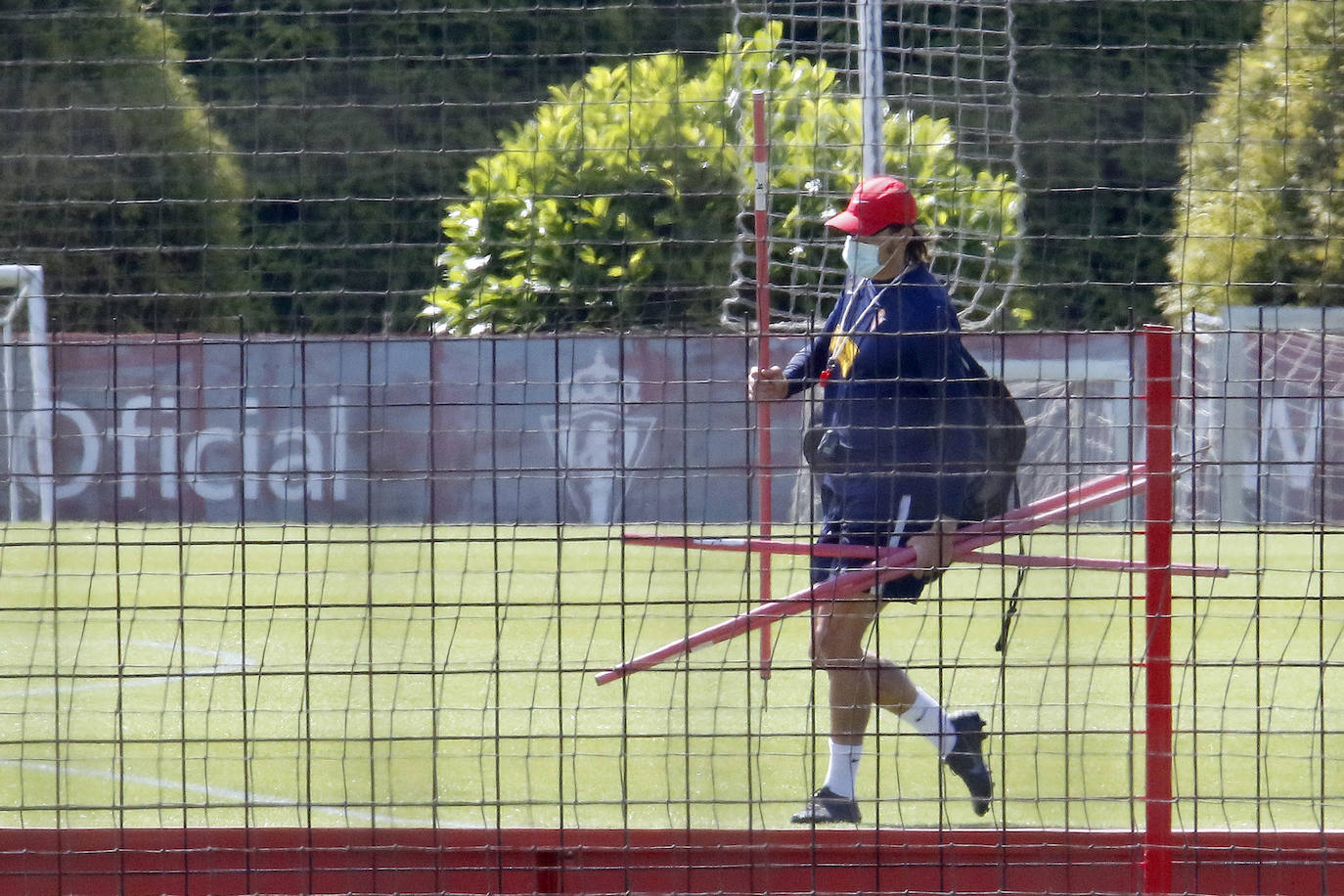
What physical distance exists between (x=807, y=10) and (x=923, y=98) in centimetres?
1111

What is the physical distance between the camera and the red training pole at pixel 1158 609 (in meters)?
3.22

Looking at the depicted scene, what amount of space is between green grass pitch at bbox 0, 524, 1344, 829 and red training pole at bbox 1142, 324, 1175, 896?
5cm

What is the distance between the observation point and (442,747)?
5238mm

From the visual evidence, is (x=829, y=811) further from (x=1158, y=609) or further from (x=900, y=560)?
(x=1158, y=609)

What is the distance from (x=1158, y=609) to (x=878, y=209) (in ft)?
5.26

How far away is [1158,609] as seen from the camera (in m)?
3.31

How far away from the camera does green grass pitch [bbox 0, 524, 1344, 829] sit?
3391 millimetres

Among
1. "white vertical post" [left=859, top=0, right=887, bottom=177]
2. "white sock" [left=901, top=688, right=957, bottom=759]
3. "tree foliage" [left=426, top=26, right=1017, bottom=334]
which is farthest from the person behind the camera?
"tree foliage" [left=426, top=26, right=1017, bottom=334]

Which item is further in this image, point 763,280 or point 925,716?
point 763,280

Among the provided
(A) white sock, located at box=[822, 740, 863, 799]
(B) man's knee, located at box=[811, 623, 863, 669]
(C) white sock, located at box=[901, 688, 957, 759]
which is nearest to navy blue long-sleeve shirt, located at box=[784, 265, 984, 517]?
(B) man's knee, located at box=[811, 623, 863, 669]

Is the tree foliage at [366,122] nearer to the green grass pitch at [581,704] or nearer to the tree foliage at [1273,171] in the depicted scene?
the green grass pitch at [581,704]

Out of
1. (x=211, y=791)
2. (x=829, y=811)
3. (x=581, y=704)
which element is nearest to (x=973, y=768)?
(x=829, y=811)

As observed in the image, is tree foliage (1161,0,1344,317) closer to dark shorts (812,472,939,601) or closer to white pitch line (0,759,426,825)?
dark shorts (812,472,939,601)

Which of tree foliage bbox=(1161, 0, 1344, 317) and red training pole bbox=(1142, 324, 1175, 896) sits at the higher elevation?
tree foliage bbox=(1161, 0, 1344, 317)
